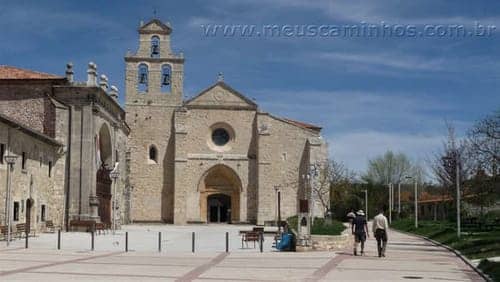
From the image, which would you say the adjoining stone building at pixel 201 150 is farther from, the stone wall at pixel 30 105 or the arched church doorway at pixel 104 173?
the stone wall at pixel 30 105

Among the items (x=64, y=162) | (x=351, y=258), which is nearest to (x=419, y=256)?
(x=351, y=258)

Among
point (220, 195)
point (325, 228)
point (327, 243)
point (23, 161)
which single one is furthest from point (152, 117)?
point (327, 243)

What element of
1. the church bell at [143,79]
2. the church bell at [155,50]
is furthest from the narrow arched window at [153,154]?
the church bell at [155,50]

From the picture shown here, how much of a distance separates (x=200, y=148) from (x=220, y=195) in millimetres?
4302

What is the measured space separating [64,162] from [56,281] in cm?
2443

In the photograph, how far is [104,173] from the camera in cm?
4100

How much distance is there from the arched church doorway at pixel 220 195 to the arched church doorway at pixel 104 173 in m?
15.0

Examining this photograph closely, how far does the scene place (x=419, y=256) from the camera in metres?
21.1

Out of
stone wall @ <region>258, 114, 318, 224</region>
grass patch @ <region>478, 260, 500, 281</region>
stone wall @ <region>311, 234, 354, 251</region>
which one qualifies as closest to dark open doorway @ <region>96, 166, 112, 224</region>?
stone wall @ <region>258, 114, 318, 224</region>

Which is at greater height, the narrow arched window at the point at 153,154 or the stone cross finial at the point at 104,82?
the stone cross finial at the point at 104,82

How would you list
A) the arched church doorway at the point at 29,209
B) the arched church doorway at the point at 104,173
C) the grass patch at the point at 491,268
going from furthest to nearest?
the arched church doorway at the point at 104,173, the arched church doorway at the point at 29,209, the grass patch at the point at 491,268

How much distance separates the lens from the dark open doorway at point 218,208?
59219 millimetres

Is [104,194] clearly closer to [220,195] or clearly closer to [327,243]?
[220,195]

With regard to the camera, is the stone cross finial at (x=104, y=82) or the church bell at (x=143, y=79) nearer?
the stone cross finial at (x=104, y=82)
